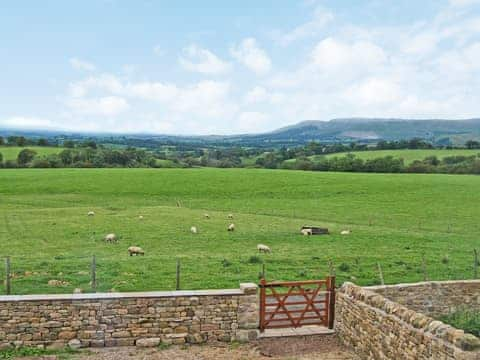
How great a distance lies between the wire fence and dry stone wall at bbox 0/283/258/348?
2666 mm

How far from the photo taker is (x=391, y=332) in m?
13.1

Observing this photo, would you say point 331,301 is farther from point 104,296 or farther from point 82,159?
point 82,159

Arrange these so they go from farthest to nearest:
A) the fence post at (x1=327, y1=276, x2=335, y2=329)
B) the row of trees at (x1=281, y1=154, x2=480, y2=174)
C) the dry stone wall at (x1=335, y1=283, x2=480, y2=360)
Answer: the row of trees at (x1=281, y1=154, x2=480, y2=174) → the fence post at (x1=327, y1=276, x2=335, y2=329) → the dry stone wall at (x1=335, y1=283, x2=480, y2=360)

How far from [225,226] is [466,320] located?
2173 cm

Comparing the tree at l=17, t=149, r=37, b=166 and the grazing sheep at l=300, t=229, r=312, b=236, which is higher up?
the tree at l=17, t=149, r=37, b=166

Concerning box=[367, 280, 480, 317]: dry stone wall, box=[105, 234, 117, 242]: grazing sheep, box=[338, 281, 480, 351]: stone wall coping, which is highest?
box=[338, 281, 480, 351]: stone wall coping

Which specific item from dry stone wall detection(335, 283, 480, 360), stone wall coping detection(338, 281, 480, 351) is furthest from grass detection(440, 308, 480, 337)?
dry stone wall detection(335, 283, 480, 360)

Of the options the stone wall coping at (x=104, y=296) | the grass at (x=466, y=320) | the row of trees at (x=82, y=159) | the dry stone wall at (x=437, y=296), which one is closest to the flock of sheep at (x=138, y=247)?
the dry stone wall at (x=437, y=296)

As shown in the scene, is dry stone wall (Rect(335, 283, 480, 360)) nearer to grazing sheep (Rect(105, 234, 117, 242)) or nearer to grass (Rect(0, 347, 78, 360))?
grass (Rect(0, 347, 78, 360))

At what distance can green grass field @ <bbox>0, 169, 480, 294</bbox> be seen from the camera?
21438mm

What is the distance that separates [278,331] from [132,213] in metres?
28.8

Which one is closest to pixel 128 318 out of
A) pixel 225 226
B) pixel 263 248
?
pixel 263 248

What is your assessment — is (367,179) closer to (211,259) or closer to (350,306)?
(211,259)

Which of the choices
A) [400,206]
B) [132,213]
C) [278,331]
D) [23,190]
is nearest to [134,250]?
[278,331]
